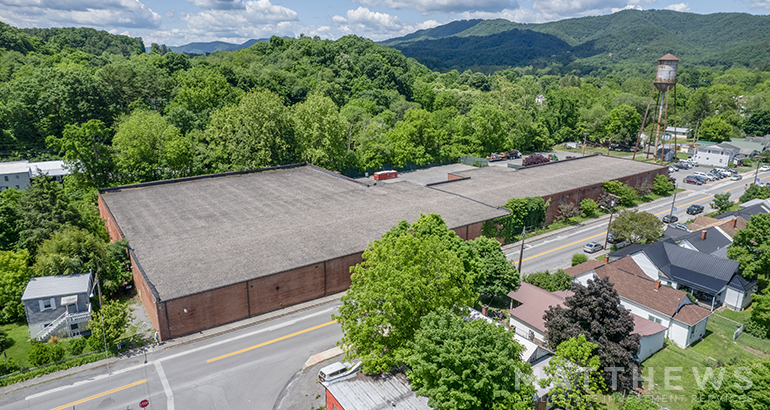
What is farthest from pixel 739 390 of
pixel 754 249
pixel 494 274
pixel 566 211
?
pixel 566 211

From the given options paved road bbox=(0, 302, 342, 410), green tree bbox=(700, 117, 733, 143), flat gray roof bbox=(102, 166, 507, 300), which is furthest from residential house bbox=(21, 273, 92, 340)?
green tree bbox=(700, 117, 733, 143)

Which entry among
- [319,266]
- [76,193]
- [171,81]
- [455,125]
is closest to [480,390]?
[319,266]

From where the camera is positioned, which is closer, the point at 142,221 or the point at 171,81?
the point at 142,221

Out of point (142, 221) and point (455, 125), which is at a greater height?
point (455, 125)

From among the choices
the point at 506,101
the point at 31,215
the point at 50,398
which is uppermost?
the point at 506,101

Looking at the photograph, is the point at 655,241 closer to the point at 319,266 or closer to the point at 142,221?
the point at 319,266

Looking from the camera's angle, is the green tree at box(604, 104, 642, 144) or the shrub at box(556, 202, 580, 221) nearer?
the shrub at box(556, 202, 580, 221)

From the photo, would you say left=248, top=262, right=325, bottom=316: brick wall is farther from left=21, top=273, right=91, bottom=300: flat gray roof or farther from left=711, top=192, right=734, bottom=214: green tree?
left=711, top=192, right=734, bottom=214: green tree
